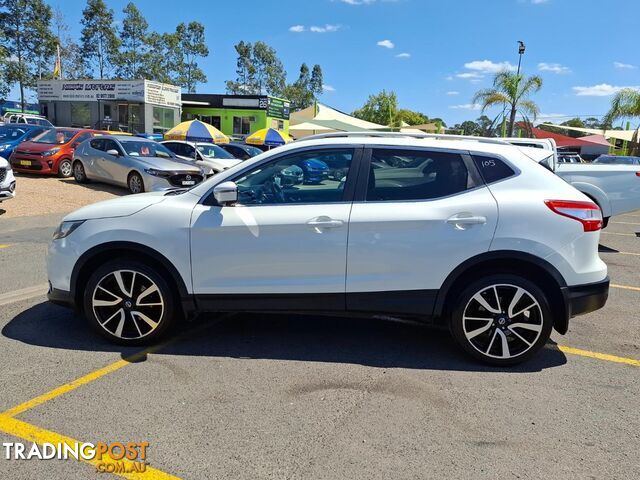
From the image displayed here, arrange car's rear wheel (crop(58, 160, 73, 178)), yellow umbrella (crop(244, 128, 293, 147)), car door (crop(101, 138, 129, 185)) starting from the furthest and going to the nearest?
yellow umbrella (crop(244, 128, 293, 147)), car's rear wheel (crop(58, 160, 73, 178)), car door (crop(101, 138, 129, 185))

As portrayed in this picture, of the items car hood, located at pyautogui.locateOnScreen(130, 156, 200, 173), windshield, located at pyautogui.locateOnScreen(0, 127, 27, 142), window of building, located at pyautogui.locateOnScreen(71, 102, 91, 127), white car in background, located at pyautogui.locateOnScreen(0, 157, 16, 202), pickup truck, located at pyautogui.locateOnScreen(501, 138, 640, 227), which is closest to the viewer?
pickup truck, located at pyautogui.locateOnScreen(501, 138, 640, 227)

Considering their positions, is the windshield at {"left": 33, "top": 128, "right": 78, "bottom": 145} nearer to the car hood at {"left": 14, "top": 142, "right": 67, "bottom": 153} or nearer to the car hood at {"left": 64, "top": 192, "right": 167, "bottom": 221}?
the car hood at {"left": 14, "top": 142, "right": 67, "bottom": 153}

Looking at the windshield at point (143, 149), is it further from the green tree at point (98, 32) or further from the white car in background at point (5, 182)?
the green tree at point (98, 32)

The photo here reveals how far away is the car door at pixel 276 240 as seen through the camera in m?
3.84

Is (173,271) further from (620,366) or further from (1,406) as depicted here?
(620,366)

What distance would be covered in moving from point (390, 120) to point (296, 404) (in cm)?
6467

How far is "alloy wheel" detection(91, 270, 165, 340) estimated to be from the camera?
159 inches

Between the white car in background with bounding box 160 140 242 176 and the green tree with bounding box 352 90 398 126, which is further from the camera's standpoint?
the green tree with bounding box 352 90 398 126

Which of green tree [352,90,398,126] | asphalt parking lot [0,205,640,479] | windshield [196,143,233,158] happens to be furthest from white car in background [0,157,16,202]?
green tree [352,90,398,126]

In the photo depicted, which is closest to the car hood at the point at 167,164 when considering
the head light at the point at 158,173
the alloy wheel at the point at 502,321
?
the head light at the point at 158,173

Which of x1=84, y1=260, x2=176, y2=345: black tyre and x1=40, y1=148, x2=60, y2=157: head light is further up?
x1=40, y1=148, x2=60, y2=157: head light

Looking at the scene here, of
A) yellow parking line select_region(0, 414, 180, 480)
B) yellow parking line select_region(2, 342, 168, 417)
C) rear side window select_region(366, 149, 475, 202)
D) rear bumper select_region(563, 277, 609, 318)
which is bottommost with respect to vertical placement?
yellow parking line select_region(0, 414, 180, 480)

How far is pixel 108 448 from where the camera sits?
2.84 m

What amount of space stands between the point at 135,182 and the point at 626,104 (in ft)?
126
